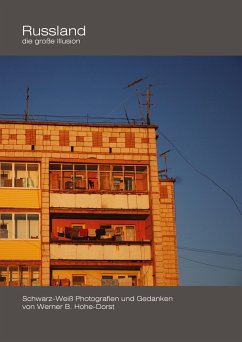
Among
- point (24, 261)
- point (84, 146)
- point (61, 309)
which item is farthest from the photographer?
point (84, 146)

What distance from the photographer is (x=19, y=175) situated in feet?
135

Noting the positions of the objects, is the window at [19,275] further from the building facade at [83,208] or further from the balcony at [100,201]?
the balcony at [100,201]

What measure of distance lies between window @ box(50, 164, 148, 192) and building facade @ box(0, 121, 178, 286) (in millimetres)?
61

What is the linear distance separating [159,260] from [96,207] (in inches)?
193

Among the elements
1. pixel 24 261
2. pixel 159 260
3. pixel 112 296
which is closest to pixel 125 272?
pixel 159 260

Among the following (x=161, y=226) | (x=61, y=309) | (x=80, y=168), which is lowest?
(x=61, y=309)

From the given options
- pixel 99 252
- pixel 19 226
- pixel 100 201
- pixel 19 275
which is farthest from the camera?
pixel 100 201

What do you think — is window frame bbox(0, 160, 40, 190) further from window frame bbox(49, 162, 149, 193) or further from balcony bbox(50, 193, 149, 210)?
balcony bbox(50, 193, 149, 210)

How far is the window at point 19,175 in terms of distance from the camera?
40.5m

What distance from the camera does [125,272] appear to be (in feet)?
133

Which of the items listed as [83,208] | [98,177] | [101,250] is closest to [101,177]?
[98,177]

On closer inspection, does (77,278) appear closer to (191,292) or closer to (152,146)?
(152,146)

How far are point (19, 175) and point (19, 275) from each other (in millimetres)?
6144

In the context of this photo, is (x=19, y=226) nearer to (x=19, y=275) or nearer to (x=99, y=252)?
(x=19, y=275)
